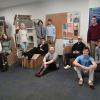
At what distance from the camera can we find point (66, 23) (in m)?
7.23

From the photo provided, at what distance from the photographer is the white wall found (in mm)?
6738

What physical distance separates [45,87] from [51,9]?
4.33 m

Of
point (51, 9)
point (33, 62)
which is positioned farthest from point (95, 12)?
point (33, 62)

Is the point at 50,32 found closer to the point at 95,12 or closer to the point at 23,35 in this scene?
the point at 23,35

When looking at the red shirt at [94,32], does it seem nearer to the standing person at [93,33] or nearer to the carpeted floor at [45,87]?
the standing person at [93,33]

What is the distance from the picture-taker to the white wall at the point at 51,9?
6.74 m

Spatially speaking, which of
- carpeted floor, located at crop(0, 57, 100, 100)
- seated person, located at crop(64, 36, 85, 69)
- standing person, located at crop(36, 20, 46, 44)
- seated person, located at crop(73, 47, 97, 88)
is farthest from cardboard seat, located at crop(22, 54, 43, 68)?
seated person, located at crop(73, 47, 97, 88)

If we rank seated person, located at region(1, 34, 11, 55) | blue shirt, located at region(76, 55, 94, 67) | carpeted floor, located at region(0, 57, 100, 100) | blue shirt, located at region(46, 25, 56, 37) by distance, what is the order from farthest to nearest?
blue shirt, located at region(46, 25, 56, 37) → seated person, located at region(1, 34, 11, 55) → blue shirt, located at region(76, 55, 94, 67) → carpeted floor, located at region(0, 57, 100, 100)

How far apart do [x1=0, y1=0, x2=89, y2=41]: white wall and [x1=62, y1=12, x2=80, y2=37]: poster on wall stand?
6.0 inches

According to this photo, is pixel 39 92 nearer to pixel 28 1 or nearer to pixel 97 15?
pixel 97 15

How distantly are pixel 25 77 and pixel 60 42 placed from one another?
3108 mm

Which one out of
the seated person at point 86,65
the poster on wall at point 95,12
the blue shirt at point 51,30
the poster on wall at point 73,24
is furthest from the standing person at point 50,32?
the seated person at point 86,65

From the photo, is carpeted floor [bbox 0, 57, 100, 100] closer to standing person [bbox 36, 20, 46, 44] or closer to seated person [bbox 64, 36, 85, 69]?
seated person [bbox 64, 36, 85, 69]

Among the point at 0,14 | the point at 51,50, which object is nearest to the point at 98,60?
the point at 51,50
